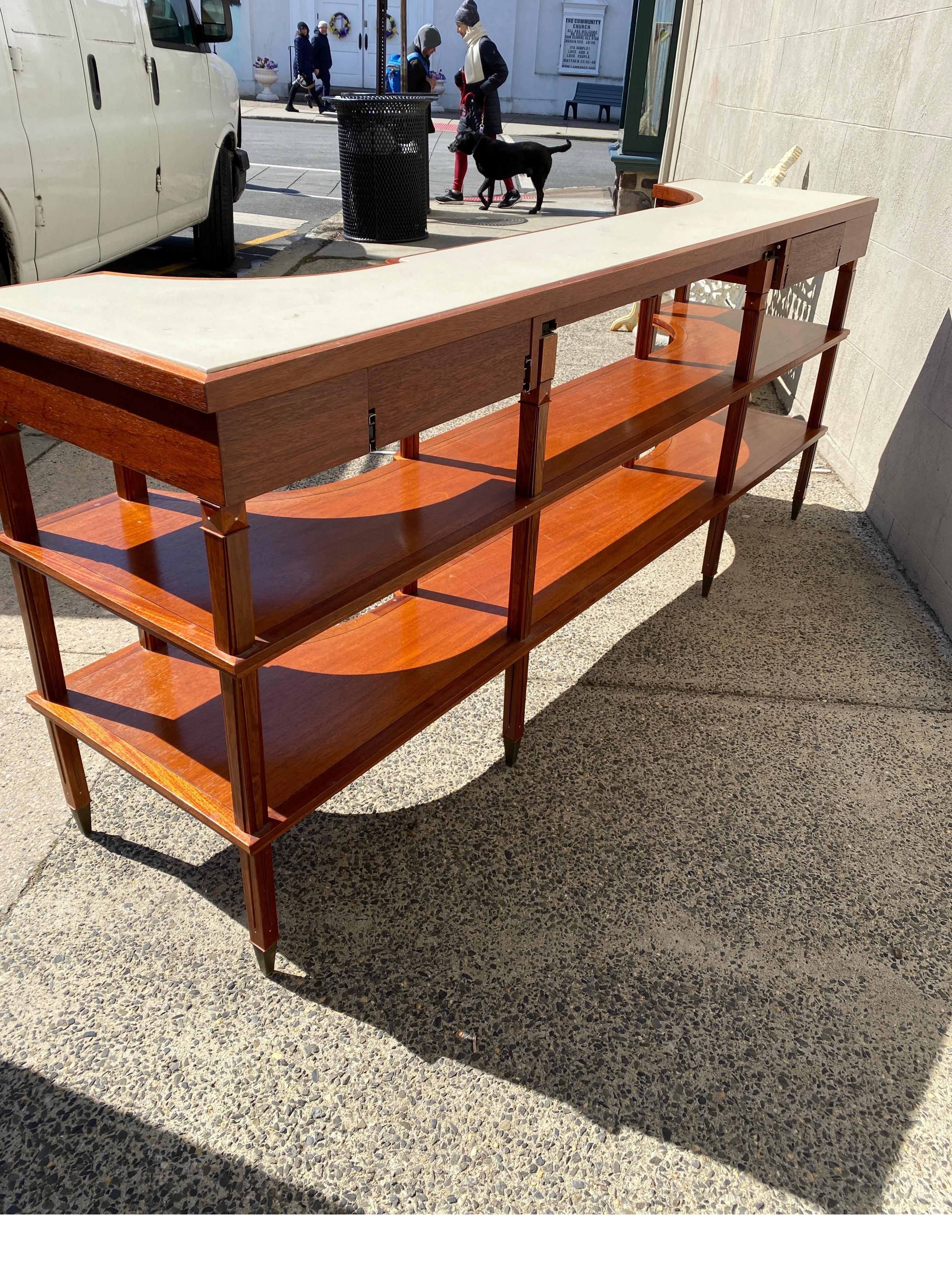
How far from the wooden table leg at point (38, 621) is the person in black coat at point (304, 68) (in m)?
26.8

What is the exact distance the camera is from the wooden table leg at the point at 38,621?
1.96 metres

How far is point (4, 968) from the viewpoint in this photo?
2.08 meters

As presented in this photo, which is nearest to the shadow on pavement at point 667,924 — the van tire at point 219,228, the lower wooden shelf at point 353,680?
the lower wooden shelf at point 353,680

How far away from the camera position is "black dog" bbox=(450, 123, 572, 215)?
35.5 ft

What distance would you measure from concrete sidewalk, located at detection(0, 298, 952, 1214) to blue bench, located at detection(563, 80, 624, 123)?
30431mm

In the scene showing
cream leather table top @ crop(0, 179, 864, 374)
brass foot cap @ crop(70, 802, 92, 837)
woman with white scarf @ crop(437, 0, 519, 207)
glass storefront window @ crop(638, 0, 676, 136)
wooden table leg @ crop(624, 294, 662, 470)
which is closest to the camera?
cream leather table top @ crop(0, 179, 864, 374)

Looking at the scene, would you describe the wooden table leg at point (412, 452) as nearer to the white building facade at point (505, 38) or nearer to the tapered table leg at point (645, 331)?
the tapered table leg at point (645, 331)

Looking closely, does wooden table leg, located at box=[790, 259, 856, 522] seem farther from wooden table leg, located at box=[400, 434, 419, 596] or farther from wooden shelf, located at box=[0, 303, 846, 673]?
wooden table leg, located at box=[400, 434, 419, 596]

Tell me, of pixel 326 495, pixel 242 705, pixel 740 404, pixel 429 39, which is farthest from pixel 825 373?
pixel 429 39

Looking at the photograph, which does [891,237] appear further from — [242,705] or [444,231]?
[444,231]

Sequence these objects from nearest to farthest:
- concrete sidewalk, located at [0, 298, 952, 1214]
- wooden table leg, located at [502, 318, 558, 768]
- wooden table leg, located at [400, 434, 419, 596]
→ concrete sidewalk, located at [0, 298, 952, 1214]
wooden table leg, located at [502, 318, 558, 768]
wooden table leg, located at [400, 434, 419, 596]

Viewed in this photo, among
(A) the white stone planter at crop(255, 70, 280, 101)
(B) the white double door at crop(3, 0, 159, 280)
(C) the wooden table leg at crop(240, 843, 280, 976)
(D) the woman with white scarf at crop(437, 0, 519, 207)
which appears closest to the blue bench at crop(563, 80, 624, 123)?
(A) the white stone planter at crop(255, 70, 280, 101)
